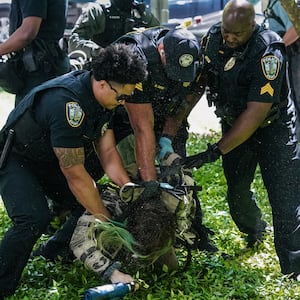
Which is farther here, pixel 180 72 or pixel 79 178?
pixel 180 72

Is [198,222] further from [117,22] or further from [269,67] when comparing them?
Result: [117,22]

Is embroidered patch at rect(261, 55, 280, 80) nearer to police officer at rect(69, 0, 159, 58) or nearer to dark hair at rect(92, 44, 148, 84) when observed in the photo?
dark hair at rect(92, 44, 148, 84)

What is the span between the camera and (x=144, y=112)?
466 cm

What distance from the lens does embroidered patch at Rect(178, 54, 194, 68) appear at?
441 cm

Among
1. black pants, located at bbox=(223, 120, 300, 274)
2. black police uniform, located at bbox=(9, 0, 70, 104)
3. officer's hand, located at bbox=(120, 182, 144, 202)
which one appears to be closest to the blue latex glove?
officer's hand, located at bbox=(120, 182, 144, 202)

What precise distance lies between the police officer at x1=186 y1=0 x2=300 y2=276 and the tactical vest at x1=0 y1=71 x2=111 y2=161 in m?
0.90

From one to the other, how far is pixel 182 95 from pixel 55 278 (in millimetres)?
1508

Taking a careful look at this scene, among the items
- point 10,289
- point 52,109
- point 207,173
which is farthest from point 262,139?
point 207,173

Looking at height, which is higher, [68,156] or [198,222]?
[68,156]

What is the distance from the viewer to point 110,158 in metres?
4.62

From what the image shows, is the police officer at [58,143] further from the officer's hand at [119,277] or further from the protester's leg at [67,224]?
the officer's hand at [119,277]

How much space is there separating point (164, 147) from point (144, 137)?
11.8 inches

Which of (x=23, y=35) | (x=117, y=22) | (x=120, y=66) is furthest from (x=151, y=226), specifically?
(x=117, y=22)

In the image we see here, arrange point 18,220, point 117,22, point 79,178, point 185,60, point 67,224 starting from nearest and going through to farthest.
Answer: point 79,178 → point 18,220 → point 185,60 → point 67,224 → point 117,22
